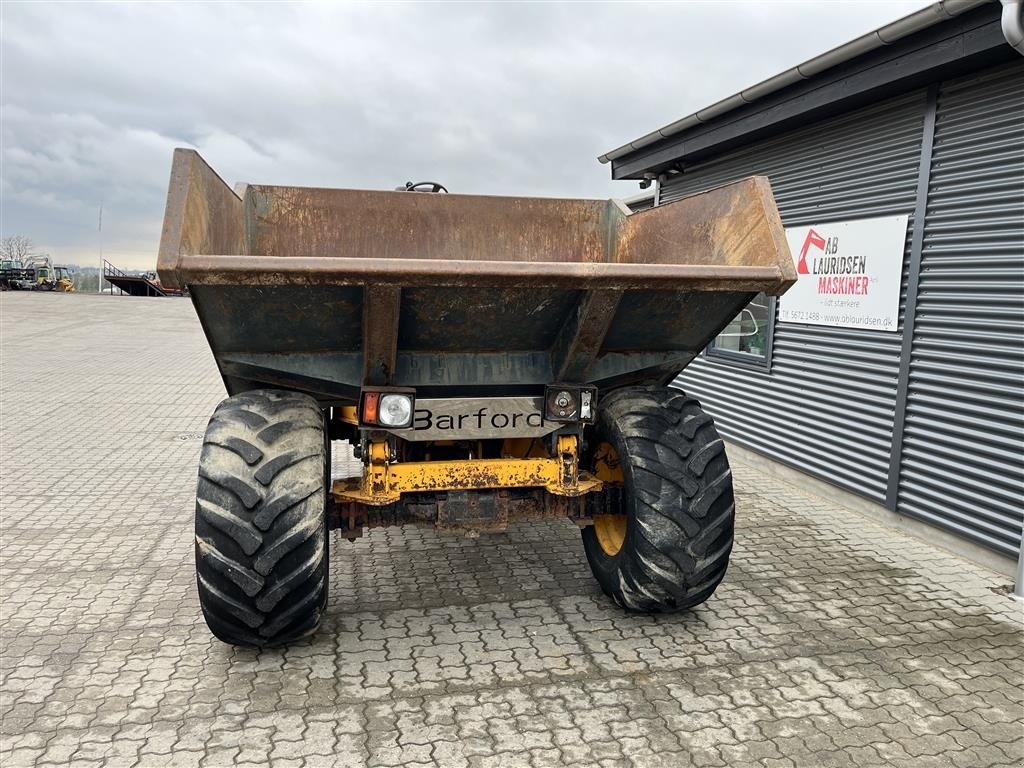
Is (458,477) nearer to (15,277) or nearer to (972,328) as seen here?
(972,328)

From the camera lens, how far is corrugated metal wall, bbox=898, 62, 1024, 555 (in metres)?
4.73

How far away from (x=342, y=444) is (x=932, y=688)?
6171 mm

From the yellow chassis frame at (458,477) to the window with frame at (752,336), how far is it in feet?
12.4

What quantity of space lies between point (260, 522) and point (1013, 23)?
4.55 m

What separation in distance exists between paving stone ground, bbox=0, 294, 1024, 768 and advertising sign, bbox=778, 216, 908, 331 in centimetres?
165

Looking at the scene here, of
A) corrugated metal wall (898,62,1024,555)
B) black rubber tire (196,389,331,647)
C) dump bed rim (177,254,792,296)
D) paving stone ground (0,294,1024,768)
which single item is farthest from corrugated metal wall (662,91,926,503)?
black rubber tire (196,389,331,647)

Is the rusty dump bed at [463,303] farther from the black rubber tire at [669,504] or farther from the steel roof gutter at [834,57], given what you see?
the steel roof gutter at [834,57]

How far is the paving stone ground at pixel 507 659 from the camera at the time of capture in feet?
9.41


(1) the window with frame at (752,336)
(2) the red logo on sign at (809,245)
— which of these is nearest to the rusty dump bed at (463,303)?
(2) the red logo on sign at (809,245)

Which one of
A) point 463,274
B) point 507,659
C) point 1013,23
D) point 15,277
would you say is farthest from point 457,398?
point 15,277

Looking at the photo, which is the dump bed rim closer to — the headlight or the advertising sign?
the headlight

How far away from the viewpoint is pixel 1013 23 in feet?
13.4

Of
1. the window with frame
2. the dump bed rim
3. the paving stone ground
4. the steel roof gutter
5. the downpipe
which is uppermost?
the steel roof gutter

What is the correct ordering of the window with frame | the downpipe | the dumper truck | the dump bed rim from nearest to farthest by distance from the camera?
the dump bed rim
the dumper truck
the downpipe
the window with frame
